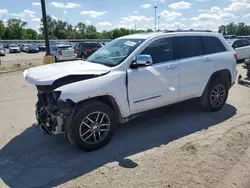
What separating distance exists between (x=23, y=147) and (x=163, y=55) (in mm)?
3035

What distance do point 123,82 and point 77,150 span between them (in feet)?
4.46

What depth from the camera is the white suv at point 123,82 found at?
3.73 meters

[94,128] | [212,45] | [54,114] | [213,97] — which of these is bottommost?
[94,128]

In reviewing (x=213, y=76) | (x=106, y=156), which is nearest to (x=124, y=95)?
(x=106, y=156)

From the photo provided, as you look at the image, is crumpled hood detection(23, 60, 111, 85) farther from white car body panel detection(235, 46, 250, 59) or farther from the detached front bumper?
white car body panel detection(235, 46, 250, 59)

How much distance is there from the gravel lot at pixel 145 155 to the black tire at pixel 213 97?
17 centimetres

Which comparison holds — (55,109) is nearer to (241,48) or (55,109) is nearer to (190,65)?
(190,65)

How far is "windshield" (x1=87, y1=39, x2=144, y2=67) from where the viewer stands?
4375 mm

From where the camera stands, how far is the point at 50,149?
409cm

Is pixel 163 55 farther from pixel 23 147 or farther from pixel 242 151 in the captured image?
pixel 23 147

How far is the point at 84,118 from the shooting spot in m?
3.77

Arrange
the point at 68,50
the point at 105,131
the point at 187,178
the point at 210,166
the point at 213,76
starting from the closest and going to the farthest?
1. the point at 187,178
2. the point at 210,166
3. the point at 105,131
4. the point at 213,76
5. the point at 68,50

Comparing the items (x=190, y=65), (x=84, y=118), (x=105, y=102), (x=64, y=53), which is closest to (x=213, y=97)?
(x=190, y=65)

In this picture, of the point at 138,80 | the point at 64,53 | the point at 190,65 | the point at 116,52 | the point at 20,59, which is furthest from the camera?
the point at 20,59
